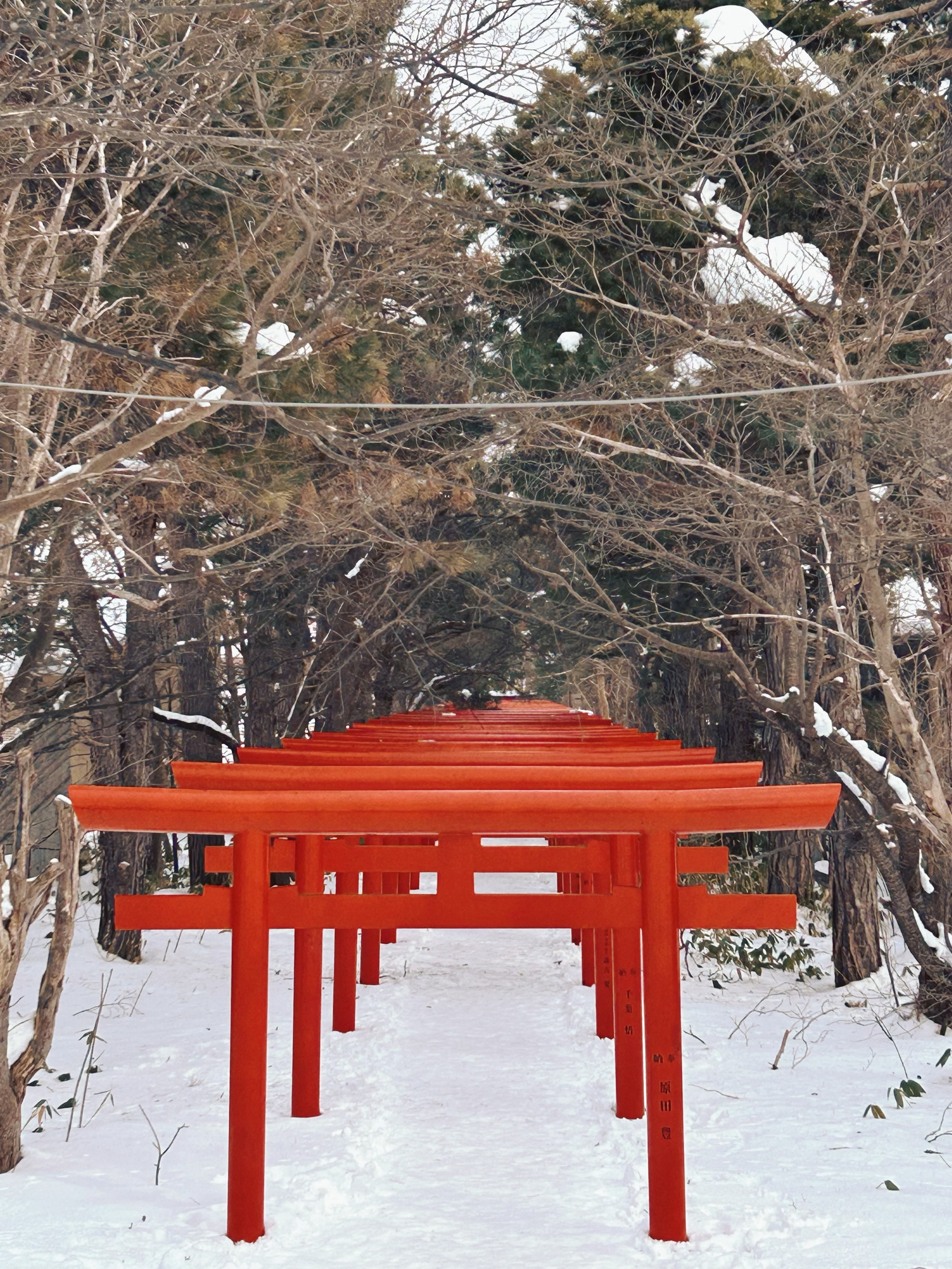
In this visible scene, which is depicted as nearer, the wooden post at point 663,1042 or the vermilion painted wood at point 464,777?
the wooden post at point 663,1042

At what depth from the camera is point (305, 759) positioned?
20.3ft

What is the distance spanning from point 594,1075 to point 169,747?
13801 mm

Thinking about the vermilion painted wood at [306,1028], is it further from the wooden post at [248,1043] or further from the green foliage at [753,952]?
the green foliage at [753,952]

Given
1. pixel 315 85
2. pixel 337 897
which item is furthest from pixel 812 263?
pixel 337 897

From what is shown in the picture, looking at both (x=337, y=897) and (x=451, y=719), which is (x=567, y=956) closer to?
(x=451, y=719)

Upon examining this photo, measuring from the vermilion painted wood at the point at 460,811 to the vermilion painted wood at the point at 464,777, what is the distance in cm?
32

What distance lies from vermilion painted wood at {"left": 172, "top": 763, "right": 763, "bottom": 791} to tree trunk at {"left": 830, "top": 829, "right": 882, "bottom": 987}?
604 cm

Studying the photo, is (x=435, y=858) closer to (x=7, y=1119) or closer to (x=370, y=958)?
(x=7, y=1119)

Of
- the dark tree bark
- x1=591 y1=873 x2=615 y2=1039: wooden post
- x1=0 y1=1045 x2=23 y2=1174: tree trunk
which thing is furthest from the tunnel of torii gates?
the dark tree bark

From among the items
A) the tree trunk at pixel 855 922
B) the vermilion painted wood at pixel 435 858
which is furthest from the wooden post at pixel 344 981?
the tree trunk at pixel 855 922

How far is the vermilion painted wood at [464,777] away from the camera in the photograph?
4750 mm

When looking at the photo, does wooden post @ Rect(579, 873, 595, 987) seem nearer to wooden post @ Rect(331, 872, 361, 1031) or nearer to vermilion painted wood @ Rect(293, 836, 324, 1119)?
wooden post @ Rect(331, 872, 361, 1031)

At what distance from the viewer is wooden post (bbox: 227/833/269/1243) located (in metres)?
4.38

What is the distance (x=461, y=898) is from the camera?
4.49 m
